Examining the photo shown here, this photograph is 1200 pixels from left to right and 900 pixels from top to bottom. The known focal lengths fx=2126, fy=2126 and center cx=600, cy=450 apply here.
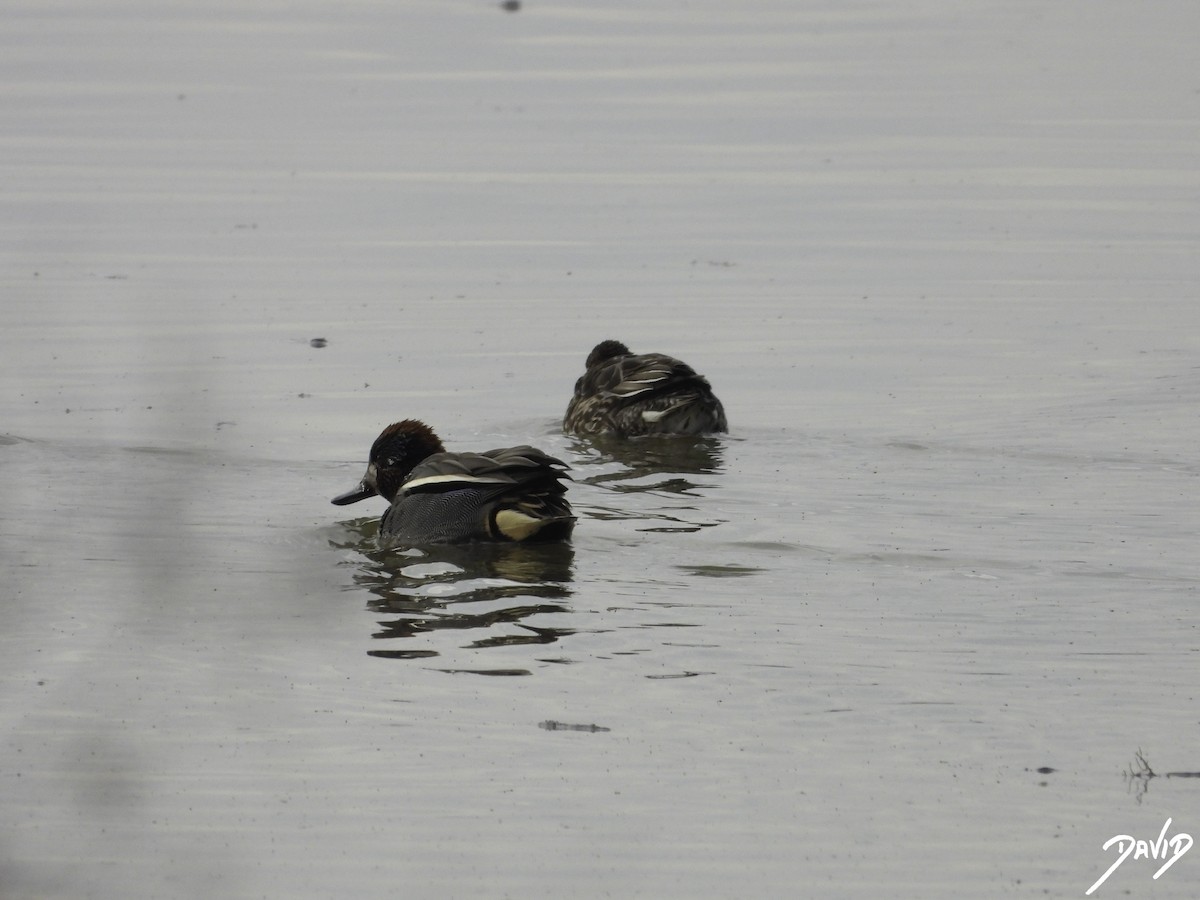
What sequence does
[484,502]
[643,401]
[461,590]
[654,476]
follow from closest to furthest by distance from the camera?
[461,590]
[484,502]
[654,476]
[643,401]

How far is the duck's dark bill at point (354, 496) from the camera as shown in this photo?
12.5 meters

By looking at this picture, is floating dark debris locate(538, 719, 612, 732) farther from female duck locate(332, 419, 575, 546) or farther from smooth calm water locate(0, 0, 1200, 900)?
female duck locate(332, 419, 575, 546)

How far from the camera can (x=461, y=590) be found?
10.9 m

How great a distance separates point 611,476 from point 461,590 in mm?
3327

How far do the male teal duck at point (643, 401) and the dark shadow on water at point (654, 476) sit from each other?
99 mm

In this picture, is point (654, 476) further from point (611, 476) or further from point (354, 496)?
point (354, 496)

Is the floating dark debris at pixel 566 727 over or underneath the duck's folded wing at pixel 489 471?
underneath

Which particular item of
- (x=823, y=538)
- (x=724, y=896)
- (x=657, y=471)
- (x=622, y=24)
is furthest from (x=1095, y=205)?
(x=724, y=896)

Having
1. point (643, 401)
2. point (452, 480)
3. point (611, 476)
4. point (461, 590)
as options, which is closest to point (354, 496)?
point (452, 480)

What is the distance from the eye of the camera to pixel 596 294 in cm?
1898

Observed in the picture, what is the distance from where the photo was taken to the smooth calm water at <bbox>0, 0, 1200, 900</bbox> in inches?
279

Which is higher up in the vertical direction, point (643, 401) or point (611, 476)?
point (643, 401)

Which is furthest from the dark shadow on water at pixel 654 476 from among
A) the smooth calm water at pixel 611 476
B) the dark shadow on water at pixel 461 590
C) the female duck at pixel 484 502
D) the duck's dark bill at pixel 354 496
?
the duck's dark bill at pixel 354 496

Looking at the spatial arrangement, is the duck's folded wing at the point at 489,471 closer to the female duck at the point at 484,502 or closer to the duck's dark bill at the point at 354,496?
the female duck at the point at 484,502
